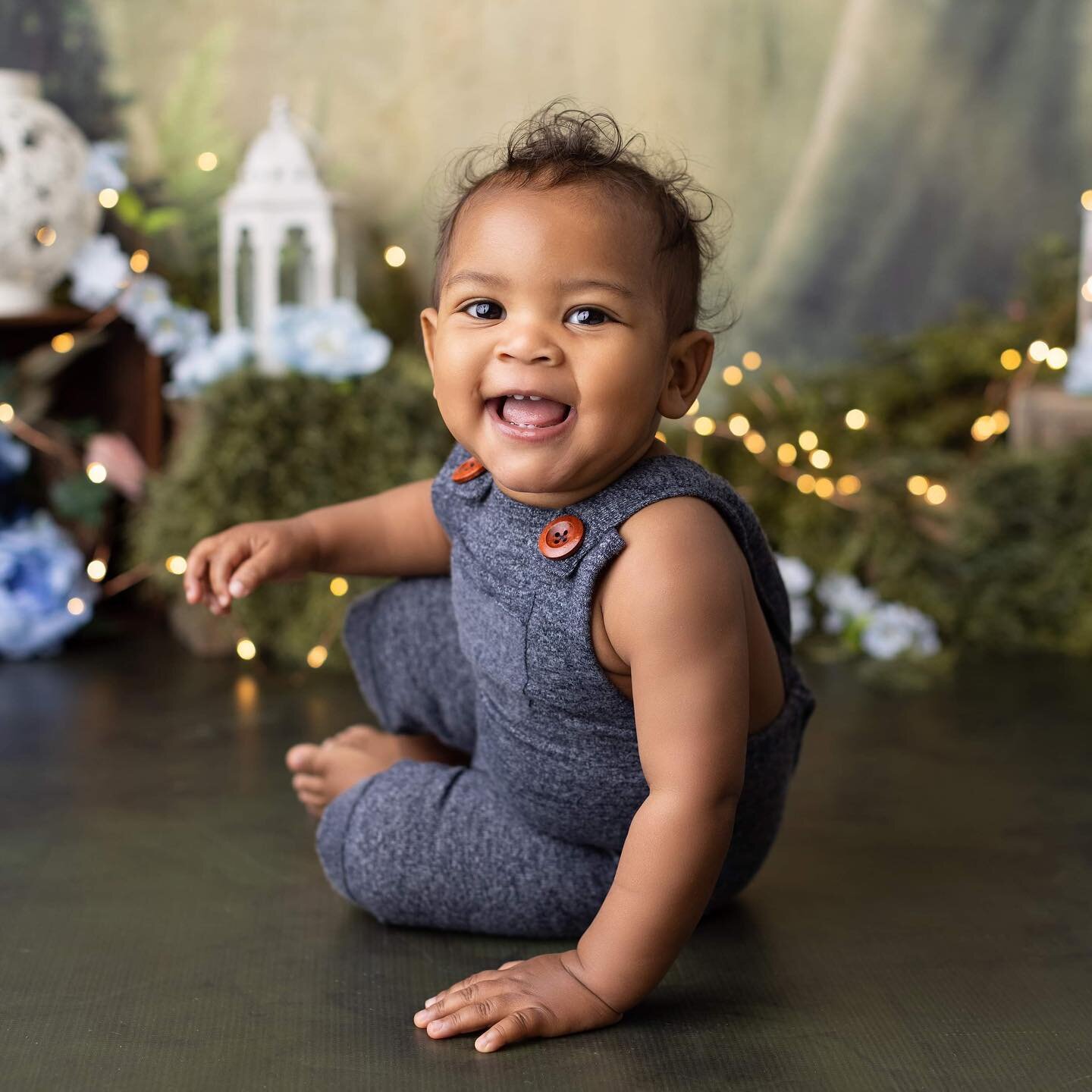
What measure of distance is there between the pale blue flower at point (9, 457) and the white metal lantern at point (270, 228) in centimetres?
35

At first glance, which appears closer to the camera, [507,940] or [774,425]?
[507,940]

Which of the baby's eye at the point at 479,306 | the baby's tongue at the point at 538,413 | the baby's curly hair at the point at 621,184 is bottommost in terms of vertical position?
the baby's tongue at the point at 538,413

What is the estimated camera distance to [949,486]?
2246mm

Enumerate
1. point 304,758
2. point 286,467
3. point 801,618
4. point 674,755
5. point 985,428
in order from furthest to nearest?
point 985,428, point 801,618, point 286,467, point 304,758, point 674,755

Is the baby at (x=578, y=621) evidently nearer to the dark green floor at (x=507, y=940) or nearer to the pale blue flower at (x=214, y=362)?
the dark green floor at (x=507, y=940)

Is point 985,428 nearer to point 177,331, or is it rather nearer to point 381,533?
point 177,331

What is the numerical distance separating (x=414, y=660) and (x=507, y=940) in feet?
0.87

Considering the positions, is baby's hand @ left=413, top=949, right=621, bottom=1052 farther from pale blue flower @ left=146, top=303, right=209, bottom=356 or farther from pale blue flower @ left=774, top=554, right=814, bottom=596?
pale blue flower @ left=146, top=303, right=209, bottom=356

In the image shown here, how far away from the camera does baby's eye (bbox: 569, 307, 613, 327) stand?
95 cm

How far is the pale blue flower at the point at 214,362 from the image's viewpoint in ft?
6.86

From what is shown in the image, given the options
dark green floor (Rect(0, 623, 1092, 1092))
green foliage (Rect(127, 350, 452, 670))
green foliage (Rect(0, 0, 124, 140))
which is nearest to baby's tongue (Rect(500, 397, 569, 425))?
dark green floor (Rect(0, 623, 1092, 1092))

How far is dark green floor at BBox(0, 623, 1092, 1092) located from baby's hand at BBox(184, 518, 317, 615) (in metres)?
0.25

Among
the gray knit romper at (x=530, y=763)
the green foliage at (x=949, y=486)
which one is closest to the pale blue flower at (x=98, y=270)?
the green foliage at (x=949, y=486)

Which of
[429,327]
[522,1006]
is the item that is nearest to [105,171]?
[429,327]
